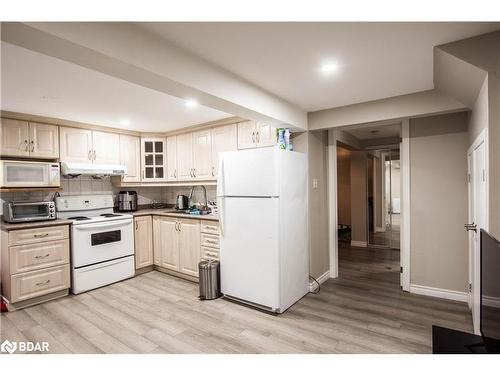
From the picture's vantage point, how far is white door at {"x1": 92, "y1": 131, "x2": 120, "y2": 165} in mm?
3932

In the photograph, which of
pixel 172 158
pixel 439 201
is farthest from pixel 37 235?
pixel 439 201

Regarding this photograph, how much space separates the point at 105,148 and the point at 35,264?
5.99 ft

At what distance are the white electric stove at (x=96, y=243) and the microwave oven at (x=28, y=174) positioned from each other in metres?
0.42

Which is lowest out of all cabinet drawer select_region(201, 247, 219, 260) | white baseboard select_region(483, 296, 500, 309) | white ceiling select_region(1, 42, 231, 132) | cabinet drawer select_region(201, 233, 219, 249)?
cabinet drawer select_region(201, 247, 219, 260)

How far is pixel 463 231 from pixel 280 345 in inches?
92.5

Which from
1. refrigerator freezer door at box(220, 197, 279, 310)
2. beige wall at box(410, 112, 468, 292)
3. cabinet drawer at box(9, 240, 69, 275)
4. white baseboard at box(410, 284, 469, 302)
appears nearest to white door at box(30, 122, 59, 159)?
cabinet drawer at box(9, 240, 69, 275)

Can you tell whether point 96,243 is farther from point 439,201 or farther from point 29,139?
point 439,201

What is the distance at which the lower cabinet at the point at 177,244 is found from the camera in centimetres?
364

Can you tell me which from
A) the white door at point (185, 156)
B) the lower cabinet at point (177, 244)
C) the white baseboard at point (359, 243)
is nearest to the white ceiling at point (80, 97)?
the white door at point (185, 156)

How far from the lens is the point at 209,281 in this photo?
3127 millimetres

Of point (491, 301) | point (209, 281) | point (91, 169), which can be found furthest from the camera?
point (91, 169)

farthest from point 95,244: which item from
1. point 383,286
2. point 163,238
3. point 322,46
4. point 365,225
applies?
point 365,225

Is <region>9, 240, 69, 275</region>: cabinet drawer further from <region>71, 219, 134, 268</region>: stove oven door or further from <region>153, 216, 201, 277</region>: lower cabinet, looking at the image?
<region>153, 216, 201, 277</region>: lower cabinet

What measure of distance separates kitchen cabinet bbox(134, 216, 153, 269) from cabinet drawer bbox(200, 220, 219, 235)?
1159 mm
